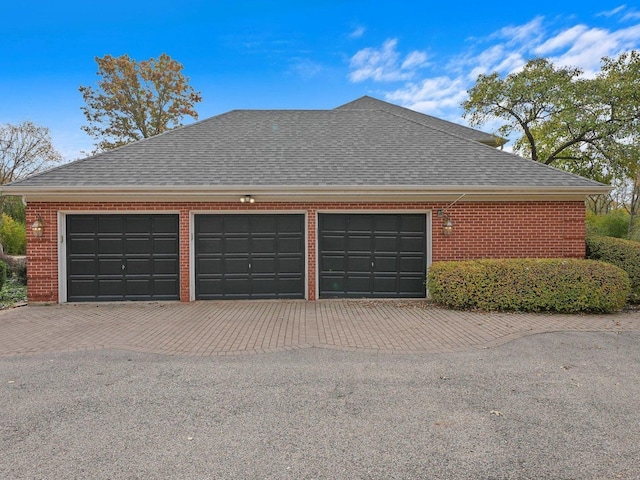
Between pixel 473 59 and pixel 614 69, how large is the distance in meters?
5.58

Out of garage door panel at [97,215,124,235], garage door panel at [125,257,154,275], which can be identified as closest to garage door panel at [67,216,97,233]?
garage door panel at [97,215,124,235]

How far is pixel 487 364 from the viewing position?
15.8 ft

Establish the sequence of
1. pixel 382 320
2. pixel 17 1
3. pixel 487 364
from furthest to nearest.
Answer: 1. pixel 17 1
2. pixel 382 320
3. pixel 487 364

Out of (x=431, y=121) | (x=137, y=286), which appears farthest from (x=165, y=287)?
(x=431, y=121)

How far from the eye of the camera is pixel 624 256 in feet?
28.3

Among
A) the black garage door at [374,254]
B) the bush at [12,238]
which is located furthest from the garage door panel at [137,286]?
the bush at [12,238]

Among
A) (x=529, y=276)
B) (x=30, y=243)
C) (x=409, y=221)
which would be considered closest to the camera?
(x=529, y=276)

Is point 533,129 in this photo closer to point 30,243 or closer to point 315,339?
point 315,339

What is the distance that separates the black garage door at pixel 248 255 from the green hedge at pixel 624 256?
7.53 m

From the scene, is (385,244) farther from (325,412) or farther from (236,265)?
(325,412)

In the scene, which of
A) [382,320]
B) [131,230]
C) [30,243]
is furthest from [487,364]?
[30,243]

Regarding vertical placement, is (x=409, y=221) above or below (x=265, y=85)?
below

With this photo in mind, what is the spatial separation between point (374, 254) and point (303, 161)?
10.6ft

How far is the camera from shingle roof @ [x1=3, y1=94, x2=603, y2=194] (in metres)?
8.84
